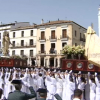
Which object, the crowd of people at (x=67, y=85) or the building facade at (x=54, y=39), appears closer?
the crowd of people at (x=67, y=85)

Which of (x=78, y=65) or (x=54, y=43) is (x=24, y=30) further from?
(x=78, y=65)

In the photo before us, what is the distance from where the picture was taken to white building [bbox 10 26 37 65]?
38.1 meters

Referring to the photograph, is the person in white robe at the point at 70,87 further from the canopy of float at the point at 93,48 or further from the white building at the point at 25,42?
the white building at the point at 25,42

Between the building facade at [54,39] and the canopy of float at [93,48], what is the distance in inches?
966

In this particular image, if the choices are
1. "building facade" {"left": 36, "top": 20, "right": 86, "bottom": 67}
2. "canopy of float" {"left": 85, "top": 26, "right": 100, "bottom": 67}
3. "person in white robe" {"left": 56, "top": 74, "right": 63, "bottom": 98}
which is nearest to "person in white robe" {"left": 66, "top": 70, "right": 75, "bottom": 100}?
"person in white robe" {"left": 56, "top": 74, "right": 63, "bottom": 98}

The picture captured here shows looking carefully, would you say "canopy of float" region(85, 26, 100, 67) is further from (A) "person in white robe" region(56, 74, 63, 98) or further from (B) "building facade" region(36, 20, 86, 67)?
(B) "building facade" region(36, 20, 86, 67)

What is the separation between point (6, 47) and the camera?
18.5 metres

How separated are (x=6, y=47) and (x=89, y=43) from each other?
10.5 m

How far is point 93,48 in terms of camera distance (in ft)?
31.3

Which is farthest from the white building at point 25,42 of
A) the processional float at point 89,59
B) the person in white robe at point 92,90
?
the person in white robe at point 92,90

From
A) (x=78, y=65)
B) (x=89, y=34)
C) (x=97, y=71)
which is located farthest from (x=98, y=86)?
(x=89, y=34)

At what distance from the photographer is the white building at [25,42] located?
125 ft

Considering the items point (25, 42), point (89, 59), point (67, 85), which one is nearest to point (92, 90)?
point (67, 85)

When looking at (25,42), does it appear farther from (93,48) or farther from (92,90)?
(92,90)
